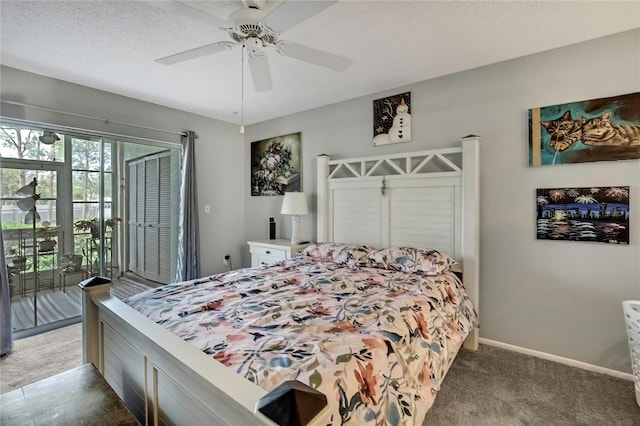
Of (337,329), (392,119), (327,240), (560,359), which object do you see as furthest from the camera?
(327,240)

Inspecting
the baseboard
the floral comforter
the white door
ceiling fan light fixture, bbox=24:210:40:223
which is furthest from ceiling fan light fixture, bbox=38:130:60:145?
the baseboard

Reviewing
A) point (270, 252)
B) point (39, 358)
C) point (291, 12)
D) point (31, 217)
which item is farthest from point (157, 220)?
point (291, 12)

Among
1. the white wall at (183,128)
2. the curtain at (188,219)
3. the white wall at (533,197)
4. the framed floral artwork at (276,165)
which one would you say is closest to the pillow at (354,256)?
the white wall at (533,197)

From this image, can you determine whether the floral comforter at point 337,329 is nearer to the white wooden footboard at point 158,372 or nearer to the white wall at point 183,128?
the white wooden footboard at point 158,372

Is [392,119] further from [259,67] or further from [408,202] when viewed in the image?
[259,67]

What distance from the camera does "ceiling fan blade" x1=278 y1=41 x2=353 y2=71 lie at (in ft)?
5.78

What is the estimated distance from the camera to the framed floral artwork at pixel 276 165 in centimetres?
396

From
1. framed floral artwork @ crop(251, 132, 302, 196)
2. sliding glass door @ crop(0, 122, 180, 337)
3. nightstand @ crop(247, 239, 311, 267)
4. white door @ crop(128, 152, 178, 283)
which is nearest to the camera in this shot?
sliding glass door @ crop(0, 122, 180, 337)

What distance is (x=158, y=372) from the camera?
1220 millimetres

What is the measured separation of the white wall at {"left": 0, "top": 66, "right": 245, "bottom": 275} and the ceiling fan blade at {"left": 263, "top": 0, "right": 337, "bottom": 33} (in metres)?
2.54

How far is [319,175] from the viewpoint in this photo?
11.6 feet

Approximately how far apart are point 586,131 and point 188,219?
4031 millimetres

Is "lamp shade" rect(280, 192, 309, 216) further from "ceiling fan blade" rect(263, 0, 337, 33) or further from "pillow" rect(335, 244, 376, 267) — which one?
"ceiling fan blade" rect(263, 0, 337, 33)

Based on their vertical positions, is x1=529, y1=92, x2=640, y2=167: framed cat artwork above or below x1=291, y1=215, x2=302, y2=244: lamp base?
above
